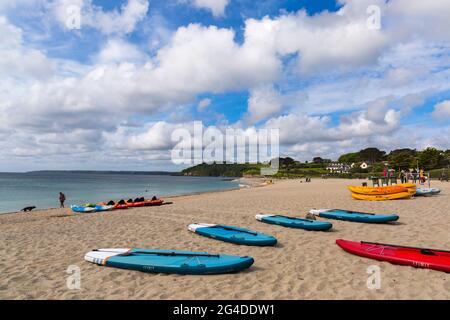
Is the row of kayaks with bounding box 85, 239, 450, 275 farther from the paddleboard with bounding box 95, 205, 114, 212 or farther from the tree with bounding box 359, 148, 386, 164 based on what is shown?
the tree with bounding box 359, 148, 386, 164

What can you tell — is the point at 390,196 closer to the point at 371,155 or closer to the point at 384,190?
the point at 384,190

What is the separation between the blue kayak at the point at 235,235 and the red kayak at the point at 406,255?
6.19ft

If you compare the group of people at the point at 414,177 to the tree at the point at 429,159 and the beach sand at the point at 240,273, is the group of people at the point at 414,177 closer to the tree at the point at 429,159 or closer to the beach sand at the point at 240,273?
the beach sand at the point at 240,273

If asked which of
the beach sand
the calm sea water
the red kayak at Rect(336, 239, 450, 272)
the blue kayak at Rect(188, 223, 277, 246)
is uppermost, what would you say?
the red kayak at Rect(336, 239, 450, 272)

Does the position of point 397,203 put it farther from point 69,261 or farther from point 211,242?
point 69,261

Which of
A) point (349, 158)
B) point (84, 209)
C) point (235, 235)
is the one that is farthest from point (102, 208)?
point (349, 158)

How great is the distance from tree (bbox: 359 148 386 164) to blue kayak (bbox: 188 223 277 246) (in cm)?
12396

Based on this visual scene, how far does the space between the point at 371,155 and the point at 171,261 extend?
Answer: 430ft

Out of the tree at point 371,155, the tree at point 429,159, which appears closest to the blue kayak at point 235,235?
the tree at point 429,159

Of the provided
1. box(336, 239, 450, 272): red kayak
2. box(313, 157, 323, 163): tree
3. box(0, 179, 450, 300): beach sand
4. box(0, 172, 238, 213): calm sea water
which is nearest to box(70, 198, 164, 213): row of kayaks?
box(0, 179, 450, 300): beach sand

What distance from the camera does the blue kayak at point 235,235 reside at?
7.47 m

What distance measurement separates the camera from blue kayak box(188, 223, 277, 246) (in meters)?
7.47

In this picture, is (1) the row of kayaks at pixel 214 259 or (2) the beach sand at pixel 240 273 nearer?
(2) the beach sand at pixel 240 273

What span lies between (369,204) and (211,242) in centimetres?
1038
